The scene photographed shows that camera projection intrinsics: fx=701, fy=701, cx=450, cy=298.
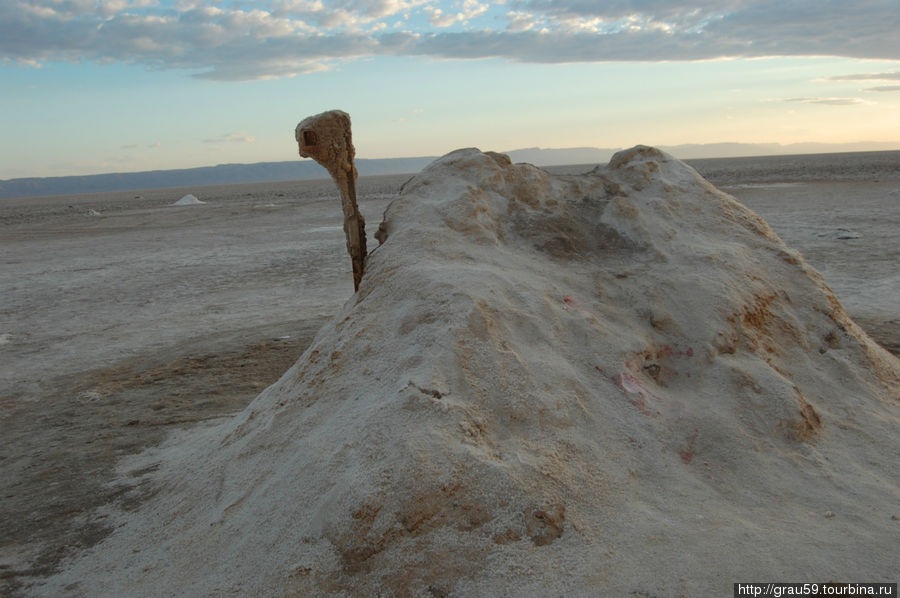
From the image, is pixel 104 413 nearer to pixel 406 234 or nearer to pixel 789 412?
pixel 406 234

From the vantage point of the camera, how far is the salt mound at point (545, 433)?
7.64 feet

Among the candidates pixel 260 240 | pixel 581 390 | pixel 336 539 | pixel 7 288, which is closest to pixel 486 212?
pixel 581 390

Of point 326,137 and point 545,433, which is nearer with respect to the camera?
point 545,433

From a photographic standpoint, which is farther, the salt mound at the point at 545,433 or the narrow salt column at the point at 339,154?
the narrow salt column at the point at 339,154

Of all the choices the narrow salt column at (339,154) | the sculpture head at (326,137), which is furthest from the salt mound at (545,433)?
the sculpture head at (326,137)

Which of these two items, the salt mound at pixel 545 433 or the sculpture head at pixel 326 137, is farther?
Result: the sculpture head at pixel 326 137

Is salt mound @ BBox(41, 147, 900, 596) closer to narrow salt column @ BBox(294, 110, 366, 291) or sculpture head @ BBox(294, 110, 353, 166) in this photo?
narrow salt column @ BBox(294, 110, 366, 291)

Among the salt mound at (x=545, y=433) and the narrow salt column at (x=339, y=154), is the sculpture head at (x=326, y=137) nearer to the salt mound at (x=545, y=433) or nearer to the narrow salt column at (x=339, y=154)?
the narrow salt column at (x=339, y=154)

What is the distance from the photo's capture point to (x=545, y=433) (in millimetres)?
2693

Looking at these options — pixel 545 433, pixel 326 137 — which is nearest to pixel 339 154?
pixel 326 137

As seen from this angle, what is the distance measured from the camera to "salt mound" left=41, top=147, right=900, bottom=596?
233cm

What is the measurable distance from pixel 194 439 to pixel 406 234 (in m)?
1.78

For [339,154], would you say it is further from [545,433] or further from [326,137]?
[545,433]

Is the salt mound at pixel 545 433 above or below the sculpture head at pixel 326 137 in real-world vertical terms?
below
